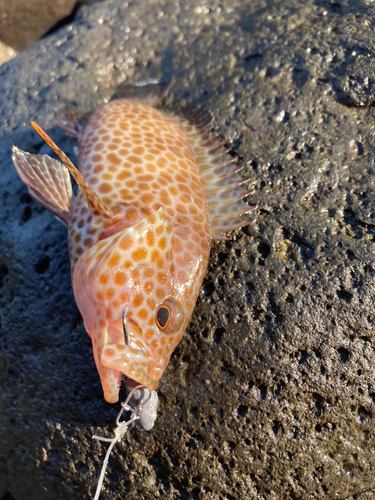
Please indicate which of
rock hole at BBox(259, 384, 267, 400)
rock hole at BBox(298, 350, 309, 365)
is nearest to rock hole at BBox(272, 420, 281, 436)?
rock hole at BBox(259, 384, 267, 400)

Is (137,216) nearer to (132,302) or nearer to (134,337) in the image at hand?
(132,302)

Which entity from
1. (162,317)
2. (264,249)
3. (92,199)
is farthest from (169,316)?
(264,249)

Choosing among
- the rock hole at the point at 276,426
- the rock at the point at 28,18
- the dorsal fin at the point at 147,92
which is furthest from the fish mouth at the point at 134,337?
the rock at the point at 28,18

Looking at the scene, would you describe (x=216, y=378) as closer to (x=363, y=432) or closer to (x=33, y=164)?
(x=363, y=432)

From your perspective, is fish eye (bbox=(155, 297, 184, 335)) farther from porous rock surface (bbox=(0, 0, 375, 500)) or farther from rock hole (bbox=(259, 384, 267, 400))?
rock hole (bbox=(259, 384, 267, 400))

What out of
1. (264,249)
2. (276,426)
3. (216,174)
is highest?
(216,174)

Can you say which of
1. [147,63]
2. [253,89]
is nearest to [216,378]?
[253,89]
